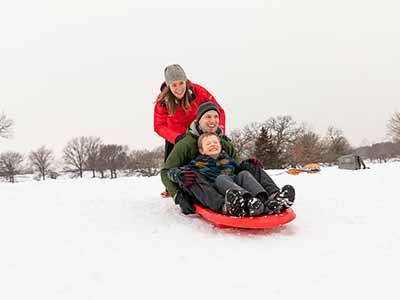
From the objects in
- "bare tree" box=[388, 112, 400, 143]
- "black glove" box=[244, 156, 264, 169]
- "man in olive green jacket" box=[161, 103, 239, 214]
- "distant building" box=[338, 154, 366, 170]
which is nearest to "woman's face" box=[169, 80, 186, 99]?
"man in olive green jacket" box=[161, 103, 239, 214]

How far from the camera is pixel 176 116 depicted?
3895mm

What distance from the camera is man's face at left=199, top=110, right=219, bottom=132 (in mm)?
3207

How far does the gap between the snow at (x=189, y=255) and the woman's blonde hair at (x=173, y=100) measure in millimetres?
1405

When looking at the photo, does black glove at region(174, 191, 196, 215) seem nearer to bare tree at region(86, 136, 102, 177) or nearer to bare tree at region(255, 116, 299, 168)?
bare tree at region(255, 116, 299, 168)

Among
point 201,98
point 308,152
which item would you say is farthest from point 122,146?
point 201,98

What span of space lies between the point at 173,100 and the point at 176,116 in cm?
22

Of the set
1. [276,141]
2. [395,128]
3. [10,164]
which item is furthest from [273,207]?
[10,164]

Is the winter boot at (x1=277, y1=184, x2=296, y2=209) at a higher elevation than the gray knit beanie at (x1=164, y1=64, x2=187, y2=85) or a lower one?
lower

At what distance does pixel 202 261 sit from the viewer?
1.83 metres

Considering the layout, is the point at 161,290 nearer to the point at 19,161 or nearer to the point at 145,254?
the point at 145,254

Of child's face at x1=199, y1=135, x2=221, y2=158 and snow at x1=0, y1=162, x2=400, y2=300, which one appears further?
child's face at x1=199, y1=135, x2=221, y2=158

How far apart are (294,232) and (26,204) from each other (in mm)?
2881

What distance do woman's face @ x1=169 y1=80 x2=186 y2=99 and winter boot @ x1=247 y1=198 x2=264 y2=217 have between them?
1913mm

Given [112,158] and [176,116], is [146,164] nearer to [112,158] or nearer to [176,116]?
[112,158]
